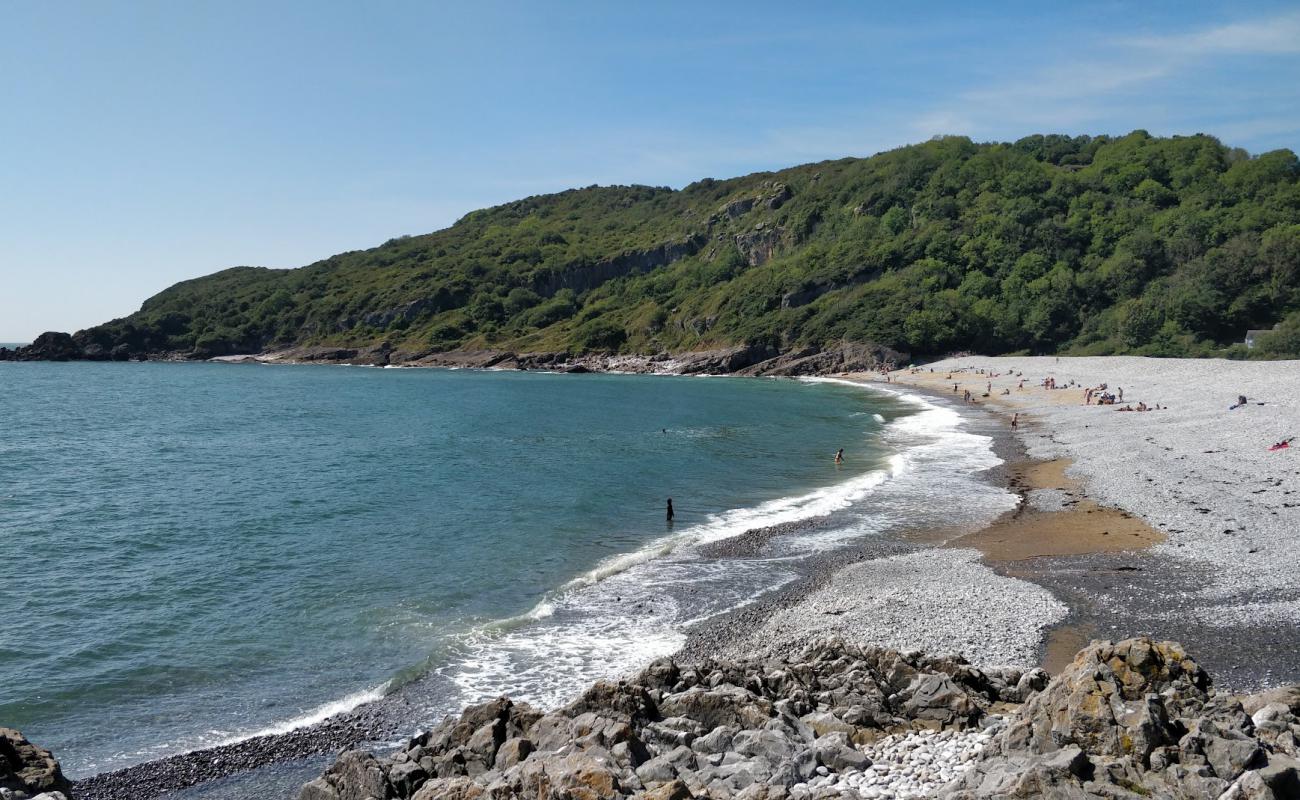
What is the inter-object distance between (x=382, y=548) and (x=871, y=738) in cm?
2180

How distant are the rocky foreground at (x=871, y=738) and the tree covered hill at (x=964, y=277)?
96.8 m

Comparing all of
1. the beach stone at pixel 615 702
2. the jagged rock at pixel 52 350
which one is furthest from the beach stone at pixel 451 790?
the jagged rock at pixel 52 350

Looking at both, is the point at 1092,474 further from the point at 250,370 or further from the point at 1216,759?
the point at 250,370

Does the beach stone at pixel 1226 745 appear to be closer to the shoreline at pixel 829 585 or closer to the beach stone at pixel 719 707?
the beach stone at pixel 719 707

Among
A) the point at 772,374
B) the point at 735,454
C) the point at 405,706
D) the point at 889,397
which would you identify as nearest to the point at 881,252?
the point at 772,374

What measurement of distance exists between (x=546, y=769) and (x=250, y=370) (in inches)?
6443

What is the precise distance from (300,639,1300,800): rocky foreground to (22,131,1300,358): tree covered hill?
96831mm

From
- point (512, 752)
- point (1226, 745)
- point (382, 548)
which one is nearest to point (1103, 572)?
point (1226, 745)

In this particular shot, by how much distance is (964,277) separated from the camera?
466 feet

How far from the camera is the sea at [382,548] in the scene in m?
18.2

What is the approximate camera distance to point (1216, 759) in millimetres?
8664

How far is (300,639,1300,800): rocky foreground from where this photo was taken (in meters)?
8.79

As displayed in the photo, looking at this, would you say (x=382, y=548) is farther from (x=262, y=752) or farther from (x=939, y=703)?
(x=939, y=703)

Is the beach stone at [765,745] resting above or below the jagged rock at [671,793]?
below
